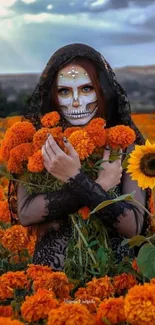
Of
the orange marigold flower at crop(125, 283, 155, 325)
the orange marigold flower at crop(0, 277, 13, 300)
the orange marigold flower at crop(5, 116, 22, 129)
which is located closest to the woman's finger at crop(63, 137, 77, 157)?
the orange marigold flower at crop(0, 277, 13, 300)

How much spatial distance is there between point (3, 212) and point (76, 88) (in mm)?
Result: 699

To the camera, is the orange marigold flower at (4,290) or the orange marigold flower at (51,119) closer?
the orange marigold flower at (4,290)

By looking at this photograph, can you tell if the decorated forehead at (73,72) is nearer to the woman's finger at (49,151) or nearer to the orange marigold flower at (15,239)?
the woman's finger at (49,151)

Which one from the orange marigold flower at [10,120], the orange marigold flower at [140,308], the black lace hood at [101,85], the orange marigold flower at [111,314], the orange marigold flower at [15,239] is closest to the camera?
the orange marigold flower at [140,308]

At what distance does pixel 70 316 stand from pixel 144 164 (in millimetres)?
490

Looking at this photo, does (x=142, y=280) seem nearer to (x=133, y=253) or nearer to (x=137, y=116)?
(x=133, y=253)

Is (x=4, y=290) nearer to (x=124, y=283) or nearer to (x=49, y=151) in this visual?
(x=124, y=283)

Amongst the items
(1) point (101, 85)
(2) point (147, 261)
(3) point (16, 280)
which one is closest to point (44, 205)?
(3) point (16, 280)

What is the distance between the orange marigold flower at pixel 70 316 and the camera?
1771 mm

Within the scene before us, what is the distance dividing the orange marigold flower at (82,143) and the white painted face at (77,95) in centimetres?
25

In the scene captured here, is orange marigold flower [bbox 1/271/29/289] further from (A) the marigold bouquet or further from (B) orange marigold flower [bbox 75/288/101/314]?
(A) the marigold bouquet

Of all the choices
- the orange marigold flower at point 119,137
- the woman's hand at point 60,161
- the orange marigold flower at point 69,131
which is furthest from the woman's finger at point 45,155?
the orange marigold flower at point 119,137

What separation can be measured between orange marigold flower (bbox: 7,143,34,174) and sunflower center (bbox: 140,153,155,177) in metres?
0.62

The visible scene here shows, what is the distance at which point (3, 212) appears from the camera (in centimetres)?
317
